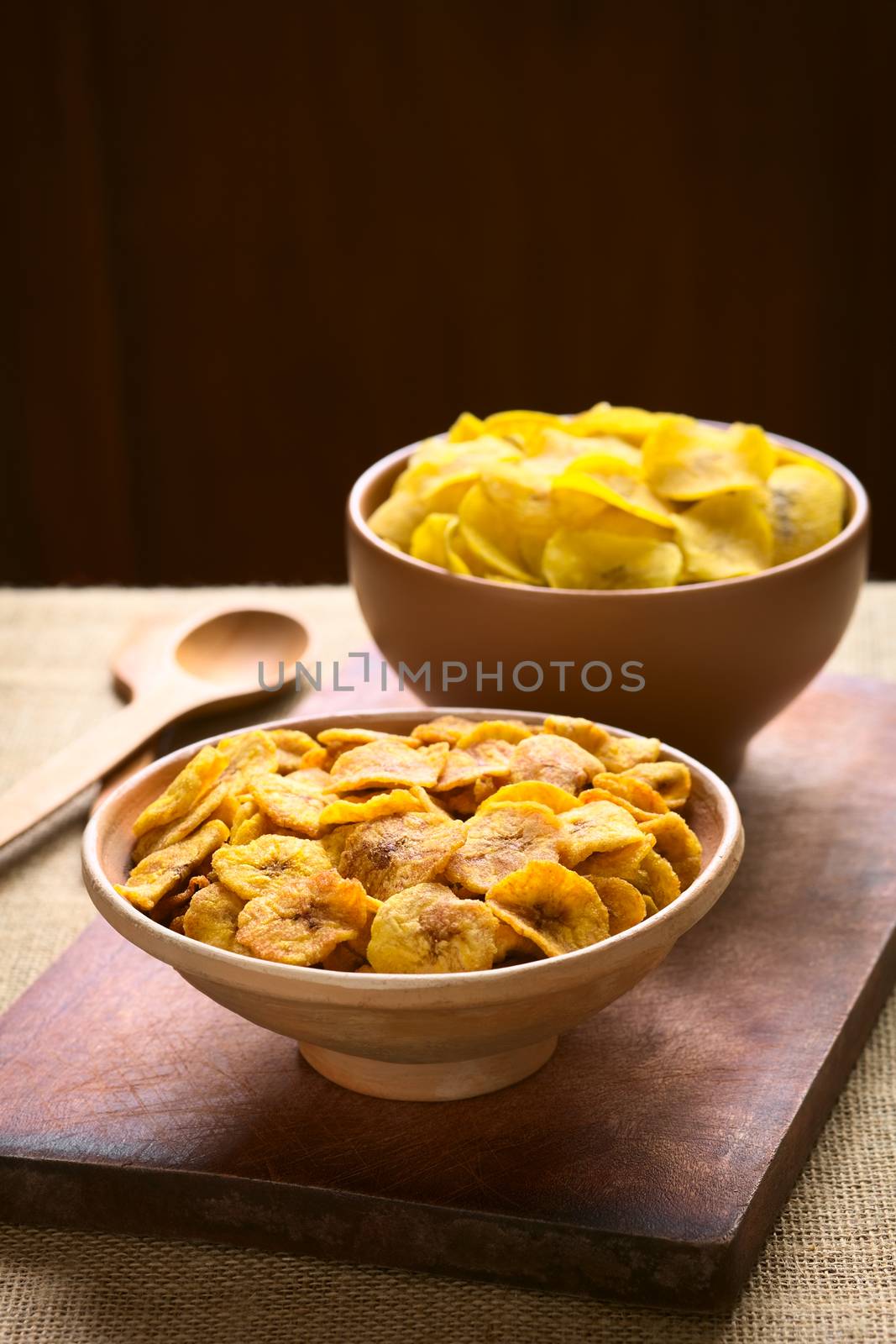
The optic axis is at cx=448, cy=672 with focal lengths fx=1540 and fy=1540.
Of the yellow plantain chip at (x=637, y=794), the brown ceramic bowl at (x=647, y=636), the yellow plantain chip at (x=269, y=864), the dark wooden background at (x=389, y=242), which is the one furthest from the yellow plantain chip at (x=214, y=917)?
the dark wooden background at (x=389, y=242)

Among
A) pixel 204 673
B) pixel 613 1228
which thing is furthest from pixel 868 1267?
pixel 204 673

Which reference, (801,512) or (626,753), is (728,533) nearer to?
(801,512)

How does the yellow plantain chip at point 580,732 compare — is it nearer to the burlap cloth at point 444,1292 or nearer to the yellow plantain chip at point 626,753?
the yellow plantain chip at point 626,753

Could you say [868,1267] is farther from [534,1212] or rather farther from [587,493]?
[587,493]

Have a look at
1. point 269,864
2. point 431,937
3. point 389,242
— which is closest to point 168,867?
point 269,864

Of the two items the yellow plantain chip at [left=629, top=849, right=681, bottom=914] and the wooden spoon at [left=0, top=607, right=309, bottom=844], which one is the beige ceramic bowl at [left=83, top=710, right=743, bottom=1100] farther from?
the wooden spoon at [left=0, top=607, right=309, bottom=844]

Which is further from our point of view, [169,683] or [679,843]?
[169,683]
